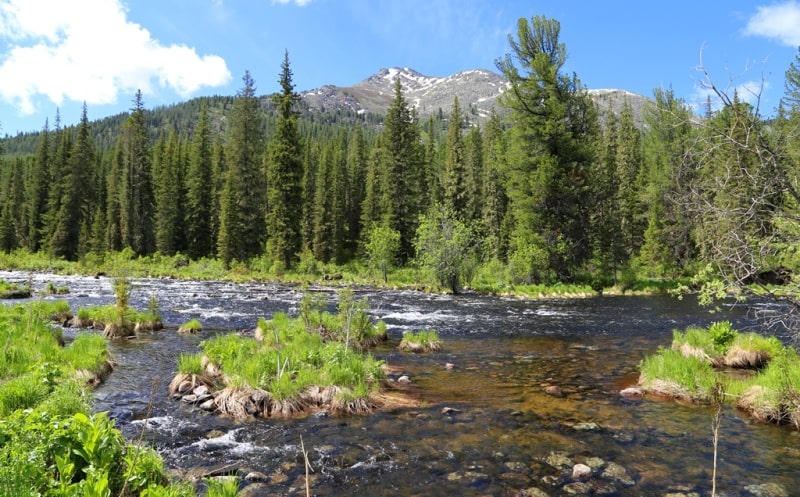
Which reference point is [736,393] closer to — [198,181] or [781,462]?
[781,462]

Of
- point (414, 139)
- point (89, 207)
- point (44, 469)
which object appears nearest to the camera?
point (44, 469)

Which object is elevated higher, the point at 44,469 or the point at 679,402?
the point at 44,469

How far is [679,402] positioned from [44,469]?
1194cm

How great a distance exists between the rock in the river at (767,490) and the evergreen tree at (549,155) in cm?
3175

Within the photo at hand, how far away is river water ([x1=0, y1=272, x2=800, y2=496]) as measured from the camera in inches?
285

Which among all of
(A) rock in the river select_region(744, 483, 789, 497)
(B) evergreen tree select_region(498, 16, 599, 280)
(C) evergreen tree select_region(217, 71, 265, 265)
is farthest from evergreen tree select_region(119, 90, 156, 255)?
(A) rock in the river select_region(744, 483, 789, 497)

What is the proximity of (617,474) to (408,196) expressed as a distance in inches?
2001

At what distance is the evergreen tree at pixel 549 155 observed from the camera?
39.1m

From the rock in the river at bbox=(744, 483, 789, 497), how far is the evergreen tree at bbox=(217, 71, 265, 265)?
5415 centimetres

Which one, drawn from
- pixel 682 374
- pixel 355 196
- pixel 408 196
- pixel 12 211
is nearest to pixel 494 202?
pixel 408 196

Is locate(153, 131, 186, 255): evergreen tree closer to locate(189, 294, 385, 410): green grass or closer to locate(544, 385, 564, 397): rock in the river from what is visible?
locate(189, 294, 385, 410): green grass

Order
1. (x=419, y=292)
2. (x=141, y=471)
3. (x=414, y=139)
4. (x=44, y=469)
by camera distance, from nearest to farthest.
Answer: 1. (x=44, y=469)
2. (x=141, y=471)
3. (x=419, y=292)
4. (x=414, y=139)

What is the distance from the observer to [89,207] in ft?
237

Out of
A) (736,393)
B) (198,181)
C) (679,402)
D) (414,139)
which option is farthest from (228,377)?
(198,181)
